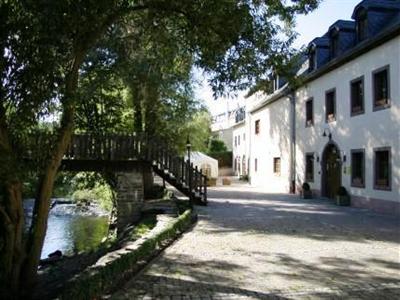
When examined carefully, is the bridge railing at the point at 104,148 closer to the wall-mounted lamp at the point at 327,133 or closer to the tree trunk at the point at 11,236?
the wall-mounted lamp at the point at 327,133

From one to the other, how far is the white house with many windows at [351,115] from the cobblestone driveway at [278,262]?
3382mm

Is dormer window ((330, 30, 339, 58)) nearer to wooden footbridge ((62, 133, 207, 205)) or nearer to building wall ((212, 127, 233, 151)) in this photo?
wooden footbridge ((62, 133, 207, 205))

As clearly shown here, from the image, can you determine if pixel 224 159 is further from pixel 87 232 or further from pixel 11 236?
pixel 11 236

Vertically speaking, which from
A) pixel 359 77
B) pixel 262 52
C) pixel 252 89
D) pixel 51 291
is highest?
pixel 359 77

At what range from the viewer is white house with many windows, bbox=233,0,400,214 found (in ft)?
55.7

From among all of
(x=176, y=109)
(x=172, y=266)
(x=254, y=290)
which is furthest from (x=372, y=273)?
(x=176, y=109)

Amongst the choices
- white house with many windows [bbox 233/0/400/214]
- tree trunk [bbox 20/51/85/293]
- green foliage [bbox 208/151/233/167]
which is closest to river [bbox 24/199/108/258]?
tree trunk [bbox 20/51/85/293]

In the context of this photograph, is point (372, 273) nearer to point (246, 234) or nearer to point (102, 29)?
point (246, 234)

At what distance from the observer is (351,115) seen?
19891mm

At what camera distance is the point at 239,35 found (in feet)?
29.2

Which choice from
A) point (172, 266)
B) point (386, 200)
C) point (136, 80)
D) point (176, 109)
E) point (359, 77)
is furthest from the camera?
point (176, 109)

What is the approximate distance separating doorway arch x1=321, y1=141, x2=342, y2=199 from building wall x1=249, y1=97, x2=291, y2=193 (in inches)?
216

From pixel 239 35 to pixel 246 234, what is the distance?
16.9ft

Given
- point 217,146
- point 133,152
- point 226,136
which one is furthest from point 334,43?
point 226,136
